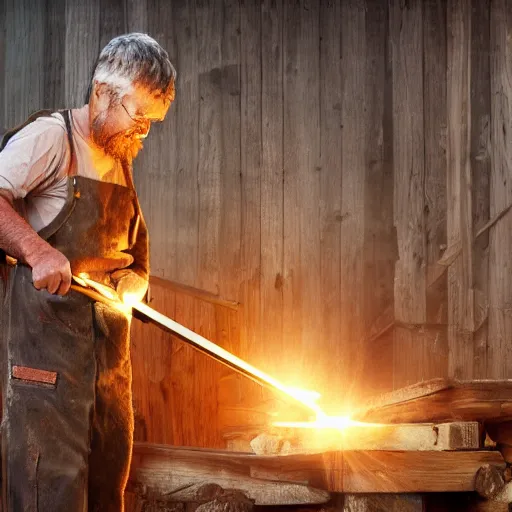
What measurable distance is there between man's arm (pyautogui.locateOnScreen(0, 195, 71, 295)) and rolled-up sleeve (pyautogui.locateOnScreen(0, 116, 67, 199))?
0.31 ft

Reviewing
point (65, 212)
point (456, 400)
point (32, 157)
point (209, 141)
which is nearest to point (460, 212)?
point (209, 141)

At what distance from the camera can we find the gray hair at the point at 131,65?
13.3 ft

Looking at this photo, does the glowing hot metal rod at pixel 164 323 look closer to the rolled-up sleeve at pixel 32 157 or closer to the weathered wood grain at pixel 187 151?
the rolled-up sleeve at pixel 32 157

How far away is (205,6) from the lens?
679 centimetres

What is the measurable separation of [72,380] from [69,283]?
399 mm

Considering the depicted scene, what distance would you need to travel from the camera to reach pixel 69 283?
3.74 metres

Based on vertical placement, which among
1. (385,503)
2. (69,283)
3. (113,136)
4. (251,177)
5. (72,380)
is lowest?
(385,503)

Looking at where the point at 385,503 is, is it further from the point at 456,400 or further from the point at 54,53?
the point at 54,53

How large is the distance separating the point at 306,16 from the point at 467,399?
3384 mm

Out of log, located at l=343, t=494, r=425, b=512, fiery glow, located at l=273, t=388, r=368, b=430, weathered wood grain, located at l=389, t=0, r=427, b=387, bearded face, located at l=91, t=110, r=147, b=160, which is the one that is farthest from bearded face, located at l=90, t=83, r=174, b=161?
weathered wood grain, located at l=389, t=0, r=427, b=387

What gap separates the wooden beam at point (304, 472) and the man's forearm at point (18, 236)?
1202mm

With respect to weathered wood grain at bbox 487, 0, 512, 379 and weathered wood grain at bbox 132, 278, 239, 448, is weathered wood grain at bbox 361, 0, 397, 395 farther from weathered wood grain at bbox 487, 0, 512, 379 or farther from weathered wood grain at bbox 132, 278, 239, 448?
weathered wood grain at bbox 132, 278, 239, 448

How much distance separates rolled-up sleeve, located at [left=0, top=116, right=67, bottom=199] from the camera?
3848 mm

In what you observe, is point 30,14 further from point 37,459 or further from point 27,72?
point 37,459
